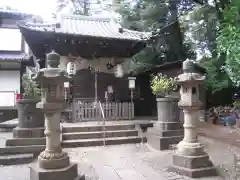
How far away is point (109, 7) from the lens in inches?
861

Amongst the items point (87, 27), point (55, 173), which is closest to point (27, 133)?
point (55, 173)

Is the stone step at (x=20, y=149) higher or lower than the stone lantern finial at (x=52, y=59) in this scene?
lower

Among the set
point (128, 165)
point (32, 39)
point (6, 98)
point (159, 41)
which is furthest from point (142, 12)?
point (128, 165)

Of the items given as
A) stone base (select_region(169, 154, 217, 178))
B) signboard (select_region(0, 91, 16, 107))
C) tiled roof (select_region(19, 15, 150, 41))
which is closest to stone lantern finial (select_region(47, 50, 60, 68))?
stone base (select_region(169, 154, 217, 178))

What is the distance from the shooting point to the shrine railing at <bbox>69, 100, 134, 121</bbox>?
10766 mm

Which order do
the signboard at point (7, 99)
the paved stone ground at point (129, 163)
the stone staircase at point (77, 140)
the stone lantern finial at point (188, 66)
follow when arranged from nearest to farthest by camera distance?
the paved stone ground at point (129, 163) → the stone lantern finial at point (188, 66) → the stone staircase at point (77, 140) → the signboard at point (7, 99)

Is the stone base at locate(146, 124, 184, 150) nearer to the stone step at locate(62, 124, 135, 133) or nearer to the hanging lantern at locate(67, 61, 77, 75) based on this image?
the stone step at locate(62, 124, 135, 133)

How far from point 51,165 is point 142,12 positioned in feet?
48.2

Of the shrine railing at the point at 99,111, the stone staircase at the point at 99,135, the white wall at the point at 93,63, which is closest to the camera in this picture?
the stone staircase at the point at 99,135

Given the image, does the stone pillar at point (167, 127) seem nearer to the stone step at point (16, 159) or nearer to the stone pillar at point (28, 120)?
the stone pillar at point (28, 120)

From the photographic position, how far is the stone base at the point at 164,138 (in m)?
8.20

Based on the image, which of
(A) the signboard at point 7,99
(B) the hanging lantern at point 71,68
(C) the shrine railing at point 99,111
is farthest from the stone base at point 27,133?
(A) the signboard at point 7,99

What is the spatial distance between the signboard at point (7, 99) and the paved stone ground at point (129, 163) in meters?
8.80

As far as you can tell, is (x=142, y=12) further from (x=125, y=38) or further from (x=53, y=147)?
(x=53, y=147)
